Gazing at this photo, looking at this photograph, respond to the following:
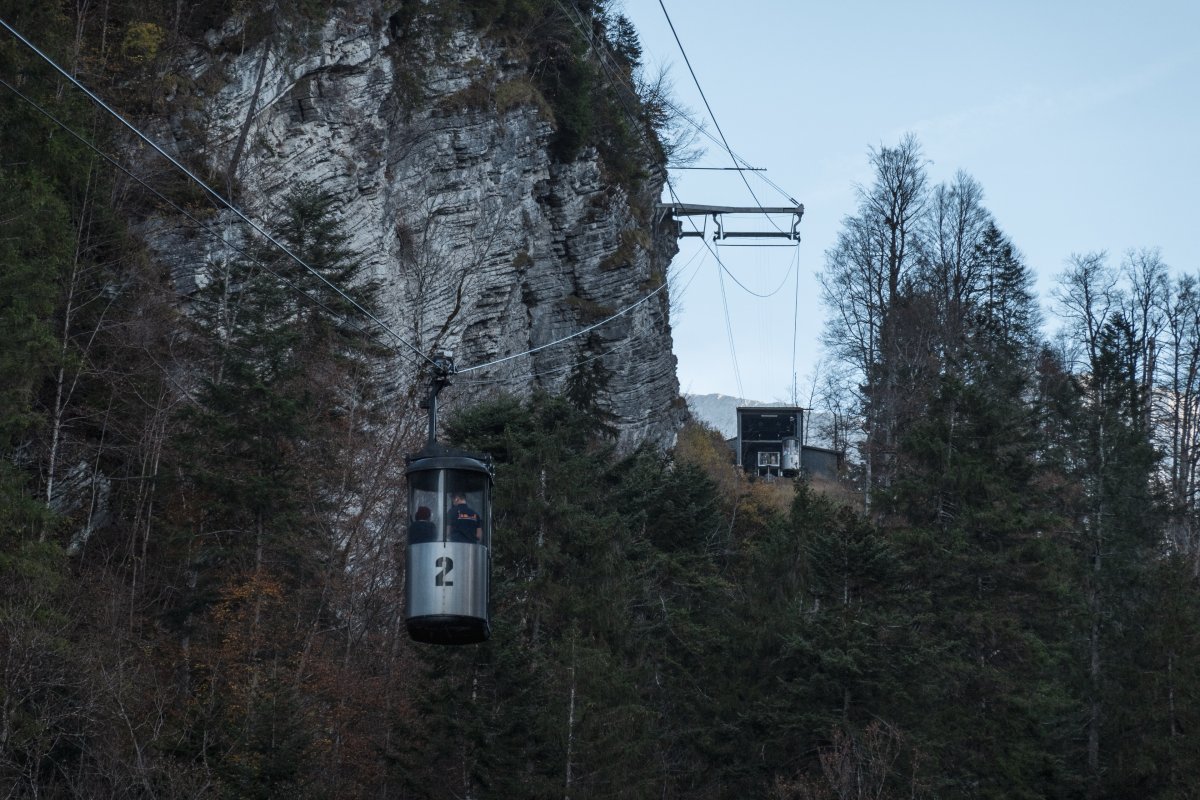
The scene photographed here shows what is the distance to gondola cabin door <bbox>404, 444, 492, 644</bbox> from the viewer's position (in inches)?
500

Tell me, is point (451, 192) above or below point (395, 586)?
above

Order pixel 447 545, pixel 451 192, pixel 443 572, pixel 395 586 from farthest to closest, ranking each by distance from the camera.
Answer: pixel 451 192, pixel 395 586, pixel 447 545, pixel 443 572

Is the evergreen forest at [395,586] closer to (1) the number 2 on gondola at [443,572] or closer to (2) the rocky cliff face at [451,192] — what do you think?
(2) the rocky cliff face at [451,192]

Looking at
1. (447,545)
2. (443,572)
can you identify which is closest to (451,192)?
(447,545)

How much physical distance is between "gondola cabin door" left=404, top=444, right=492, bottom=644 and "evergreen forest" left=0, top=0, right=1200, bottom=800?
6259 millimetres

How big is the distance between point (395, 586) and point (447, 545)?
14.2 metres

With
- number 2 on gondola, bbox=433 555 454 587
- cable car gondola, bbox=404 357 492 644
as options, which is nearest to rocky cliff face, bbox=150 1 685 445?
cable car gondola, bbox=404 357 492 644

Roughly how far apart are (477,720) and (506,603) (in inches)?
130

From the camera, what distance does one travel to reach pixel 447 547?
12.9 m

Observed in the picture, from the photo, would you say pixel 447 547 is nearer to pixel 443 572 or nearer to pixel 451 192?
pixel 443 572

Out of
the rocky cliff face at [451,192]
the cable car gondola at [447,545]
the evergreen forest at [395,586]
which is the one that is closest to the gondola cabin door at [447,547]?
the cable car gondola at [447,545]

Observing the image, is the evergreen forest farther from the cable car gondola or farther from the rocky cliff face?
the cable car gondola

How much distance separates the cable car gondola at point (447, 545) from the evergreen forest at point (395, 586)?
628cm

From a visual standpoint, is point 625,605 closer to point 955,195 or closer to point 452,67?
point 452,67
